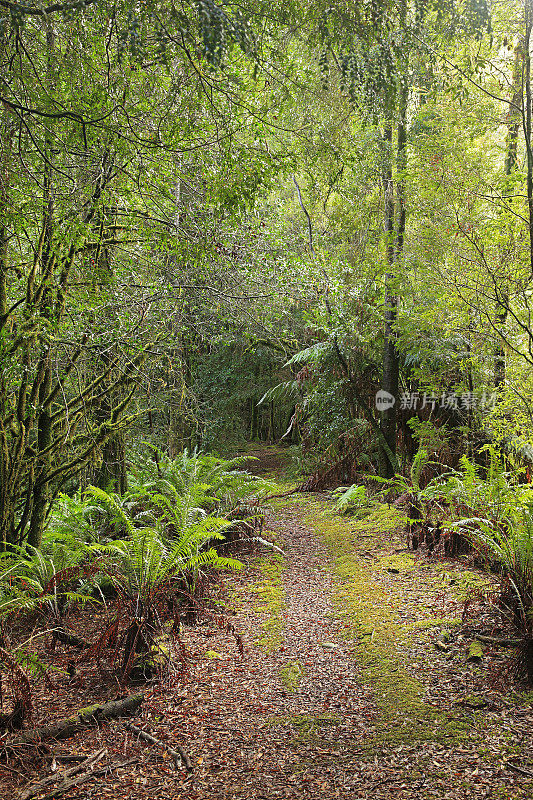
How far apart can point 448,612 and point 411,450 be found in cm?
571

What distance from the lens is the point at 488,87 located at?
5016 millimetres

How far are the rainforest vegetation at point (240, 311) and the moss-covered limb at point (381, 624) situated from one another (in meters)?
0.03

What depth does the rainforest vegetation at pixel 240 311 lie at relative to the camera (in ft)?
9.33

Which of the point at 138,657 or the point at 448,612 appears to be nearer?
the point at 138,657

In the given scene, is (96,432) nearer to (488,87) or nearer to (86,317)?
(86,317)

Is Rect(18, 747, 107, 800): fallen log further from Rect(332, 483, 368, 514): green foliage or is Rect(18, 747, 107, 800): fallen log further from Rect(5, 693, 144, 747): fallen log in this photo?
Rect(332, 483, 368, 514): green foliage

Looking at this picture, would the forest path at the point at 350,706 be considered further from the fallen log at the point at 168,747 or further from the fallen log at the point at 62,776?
the fallen log at the point at 62,776

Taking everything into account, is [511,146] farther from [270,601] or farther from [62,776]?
[62,776]

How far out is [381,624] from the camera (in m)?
3.99

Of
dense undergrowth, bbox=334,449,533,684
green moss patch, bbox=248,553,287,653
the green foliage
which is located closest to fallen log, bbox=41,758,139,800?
green moss patch, bbox=248,553,287,653

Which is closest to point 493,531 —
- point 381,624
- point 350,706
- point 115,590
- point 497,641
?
point 497,641

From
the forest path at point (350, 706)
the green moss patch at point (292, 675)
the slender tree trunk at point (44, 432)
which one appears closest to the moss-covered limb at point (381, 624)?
the forest path at point (350, 706)

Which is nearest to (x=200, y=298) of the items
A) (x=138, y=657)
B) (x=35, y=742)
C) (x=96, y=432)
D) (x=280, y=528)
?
(x=96, y=432)

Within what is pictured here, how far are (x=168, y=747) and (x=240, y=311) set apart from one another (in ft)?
→ 17.2
